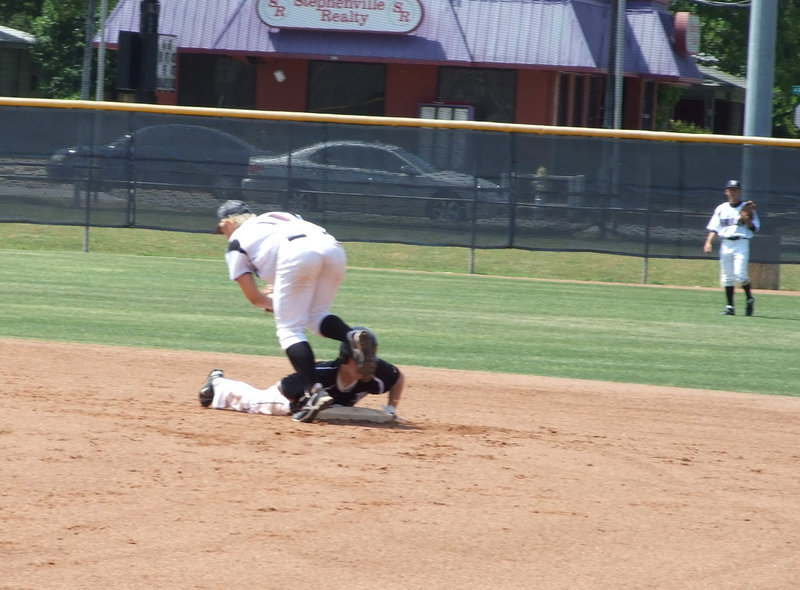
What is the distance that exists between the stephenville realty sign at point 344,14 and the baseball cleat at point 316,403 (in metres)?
25.1

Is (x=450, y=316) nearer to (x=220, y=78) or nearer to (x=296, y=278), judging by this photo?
(x=296, y=278)

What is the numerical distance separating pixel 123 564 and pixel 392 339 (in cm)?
731

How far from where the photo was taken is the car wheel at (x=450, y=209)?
1930 cm

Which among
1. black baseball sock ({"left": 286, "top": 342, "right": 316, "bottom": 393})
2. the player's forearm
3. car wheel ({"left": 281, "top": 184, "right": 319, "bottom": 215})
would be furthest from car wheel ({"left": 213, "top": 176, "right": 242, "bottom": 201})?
black baseball sock ({"left": 286, "top": 342, "right": 316, "bottom": 393})

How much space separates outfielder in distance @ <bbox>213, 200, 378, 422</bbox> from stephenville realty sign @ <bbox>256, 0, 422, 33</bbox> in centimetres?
2502

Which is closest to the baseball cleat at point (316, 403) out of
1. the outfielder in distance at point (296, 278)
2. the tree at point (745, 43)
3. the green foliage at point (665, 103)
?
the outfielder in distance at point (296, 278)

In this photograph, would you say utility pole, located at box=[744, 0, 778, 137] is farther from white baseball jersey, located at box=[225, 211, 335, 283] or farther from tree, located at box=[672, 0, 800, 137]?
tree, located at box=[672, 0, 800, 137]

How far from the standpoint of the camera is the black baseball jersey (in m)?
7.46

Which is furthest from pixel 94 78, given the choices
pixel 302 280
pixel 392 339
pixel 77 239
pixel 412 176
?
pixel 302 280

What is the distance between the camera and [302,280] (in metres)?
7.16

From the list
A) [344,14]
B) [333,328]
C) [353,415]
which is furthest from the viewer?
[344,14]

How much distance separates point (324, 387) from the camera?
7.70 metres

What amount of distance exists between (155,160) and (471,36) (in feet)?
44.8

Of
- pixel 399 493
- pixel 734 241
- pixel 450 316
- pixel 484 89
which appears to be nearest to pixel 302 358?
pixel 399 493
